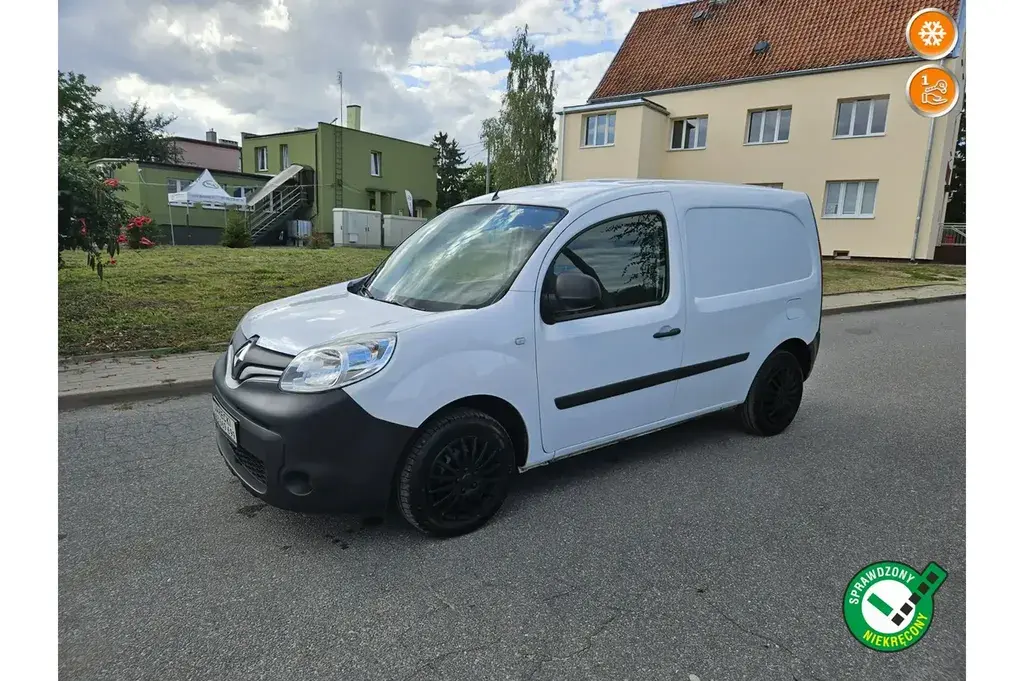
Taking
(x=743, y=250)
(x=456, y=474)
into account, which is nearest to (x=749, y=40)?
(x=743, y=250)

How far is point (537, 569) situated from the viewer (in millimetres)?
2875

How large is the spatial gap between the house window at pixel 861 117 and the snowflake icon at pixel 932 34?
670 inches

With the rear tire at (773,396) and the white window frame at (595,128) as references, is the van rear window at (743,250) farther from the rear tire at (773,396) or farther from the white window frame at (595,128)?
the white window frame at (595,128)

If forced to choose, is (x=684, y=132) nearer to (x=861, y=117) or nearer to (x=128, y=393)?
(x=861, y=117)

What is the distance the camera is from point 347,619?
250 cm

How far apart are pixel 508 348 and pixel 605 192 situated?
4.04 feet

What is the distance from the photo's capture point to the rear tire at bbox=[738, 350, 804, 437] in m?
4.64

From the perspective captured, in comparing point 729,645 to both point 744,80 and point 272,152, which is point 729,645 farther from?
point 272,152

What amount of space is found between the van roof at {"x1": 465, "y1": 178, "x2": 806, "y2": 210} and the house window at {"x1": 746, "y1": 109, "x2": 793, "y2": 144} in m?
23.5

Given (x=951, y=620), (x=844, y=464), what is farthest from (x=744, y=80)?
(x=951, y=620)

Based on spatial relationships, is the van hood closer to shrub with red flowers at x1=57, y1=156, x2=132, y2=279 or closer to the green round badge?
the green round badge

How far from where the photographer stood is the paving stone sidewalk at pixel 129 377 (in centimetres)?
524

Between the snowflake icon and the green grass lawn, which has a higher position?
the snowflake icon

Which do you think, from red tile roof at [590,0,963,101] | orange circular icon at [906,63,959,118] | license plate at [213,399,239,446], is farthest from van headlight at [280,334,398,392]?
red tile roof at [590,0,963,101]
